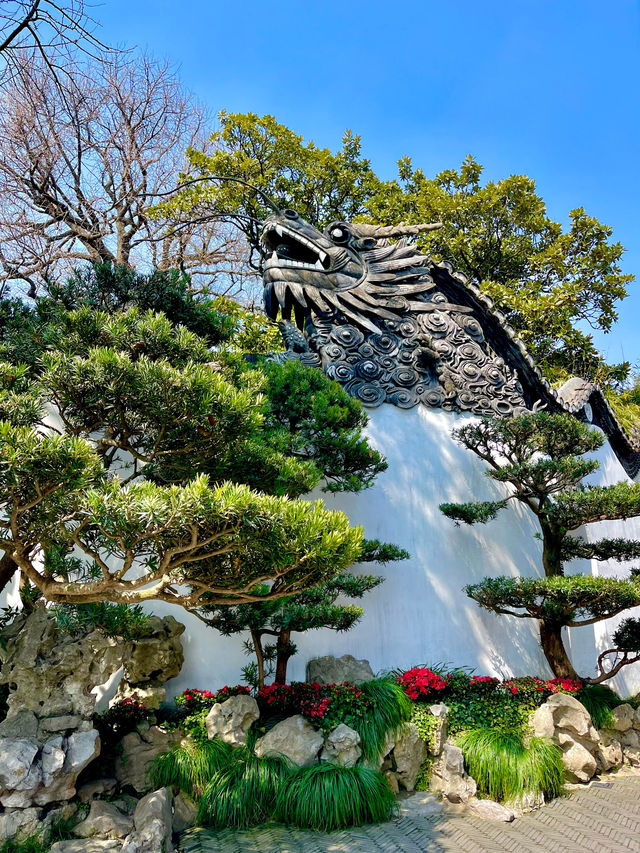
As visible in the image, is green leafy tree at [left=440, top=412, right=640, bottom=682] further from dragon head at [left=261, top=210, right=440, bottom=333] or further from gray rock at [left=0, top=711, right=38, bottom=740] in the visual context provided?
gray rock at [left=0, top=711, right=38, bottom=740]

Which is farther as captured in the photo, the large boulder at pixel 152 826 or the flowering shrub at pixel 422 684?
the flowering shrub at pixel 422 684

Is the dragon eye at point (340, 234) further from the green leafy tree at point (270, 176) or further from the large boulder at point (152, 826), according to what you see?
the large boulder at point (152, 826)

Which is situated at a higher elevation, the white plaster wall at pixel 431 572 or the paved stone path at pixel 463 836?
the white plaster wall at pixel 431 572

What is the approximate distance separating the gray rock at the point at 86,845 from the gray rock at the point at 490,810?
2.45 meters

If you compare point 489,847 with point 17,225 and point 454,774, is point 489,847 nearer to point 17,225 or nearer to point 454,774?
point 454,774

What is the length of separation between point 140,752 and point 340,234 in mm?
6255

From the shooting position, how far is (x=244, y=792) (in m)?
4.55

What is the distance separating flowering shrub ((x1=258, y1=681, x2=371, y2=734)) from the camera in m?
5.12

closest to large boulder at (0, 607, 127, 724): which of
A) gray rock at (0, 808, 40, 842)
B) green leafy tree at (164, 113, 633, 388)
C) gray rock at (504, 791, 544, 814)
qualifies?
gray rock at (0, 808, 40, 842)

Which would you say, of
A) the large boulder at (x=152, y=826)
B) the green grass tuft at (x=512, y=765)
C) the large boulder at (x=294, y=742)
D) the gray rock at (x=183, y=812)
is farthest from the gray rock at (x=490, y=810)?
the large boulder at (x=152, y=826)

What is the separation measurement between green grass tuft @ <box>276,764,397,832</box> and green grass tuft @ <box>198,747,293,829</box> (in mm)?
101

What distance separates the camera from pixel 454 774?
16.6 ft

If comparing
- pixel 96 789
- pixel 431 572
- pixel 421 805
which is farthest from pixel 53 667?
pixel 431 572

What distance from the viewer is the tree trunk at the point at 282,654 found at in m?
5.60
